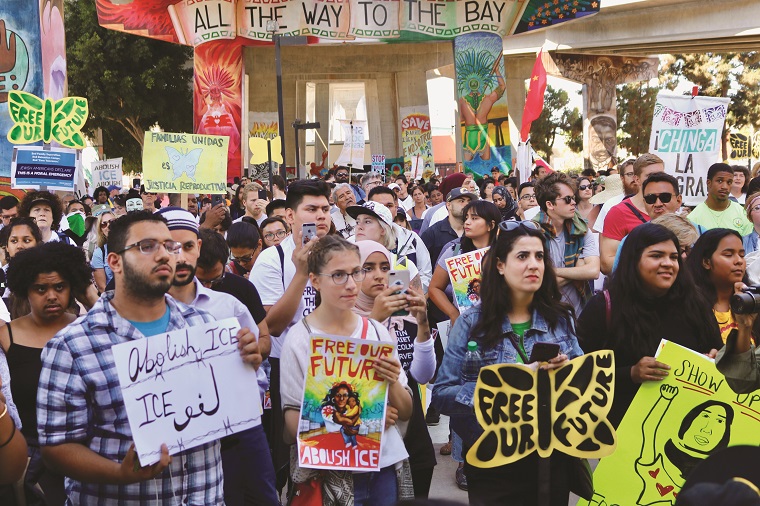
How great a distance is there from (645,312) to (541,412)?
38.9 inches

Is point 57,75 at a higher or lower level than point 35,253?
higher

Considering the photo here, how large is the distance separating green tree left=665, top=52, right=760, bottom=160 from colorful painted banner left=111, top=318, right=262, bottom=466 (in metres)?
52.2

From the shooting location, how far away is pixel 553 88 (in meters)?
67.0

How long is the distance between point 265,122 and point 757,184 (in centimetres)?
3591

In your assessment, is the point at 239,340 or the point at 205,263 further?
the point at 205,263

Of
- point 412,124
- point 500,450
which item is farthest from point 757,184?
point 412,124

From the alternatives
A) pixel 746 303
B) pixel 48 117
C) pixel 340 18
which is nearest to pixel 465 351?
pixel 746 303

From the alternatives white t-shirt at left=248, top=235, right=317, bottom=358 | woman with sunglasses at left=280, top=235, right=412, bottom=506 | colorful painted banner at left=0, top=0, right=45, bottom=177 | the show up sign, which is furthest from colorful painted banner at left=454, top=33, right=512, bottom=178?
woman with sunglasses at left=280, top=235, right=412, bottom=506

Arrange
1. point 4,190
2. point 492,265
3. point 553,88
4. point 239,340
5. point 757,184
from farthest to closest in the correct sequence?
point 553,88 < point 4,190 < point 757,184 < point 492,265 < point 239,340

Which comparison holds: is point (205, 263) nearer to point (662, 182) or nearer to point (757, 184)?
point (662, 182)

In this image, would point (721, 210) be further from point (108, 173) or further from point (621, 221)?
point (108, 173)

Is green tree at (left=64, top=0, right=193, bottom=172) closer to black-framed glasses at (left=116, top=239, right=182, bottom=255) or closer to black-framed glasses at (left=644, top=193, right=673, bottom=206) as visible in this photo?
black-framed glasses at (left=644, top=193, right=673, bottom=206)

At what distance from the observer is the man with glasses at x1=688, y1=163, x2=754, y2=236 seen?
301 inches

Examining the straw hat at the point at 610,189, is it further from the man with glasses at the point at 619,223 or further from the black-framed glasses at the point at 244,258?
the black-framed glasses at the point at 244,258
